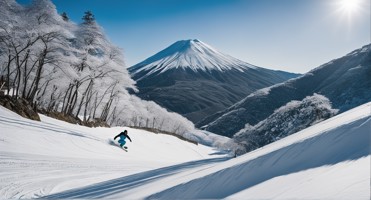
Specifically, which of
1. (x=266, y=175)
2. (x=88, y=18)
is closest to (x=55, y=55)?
(x=88, y=18)

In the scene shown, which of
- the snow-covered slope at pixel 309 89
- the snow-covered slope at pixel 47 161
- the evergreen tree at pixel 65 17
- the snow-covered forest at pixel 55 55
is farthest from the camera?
the snow-covered slope at pixel 309 89

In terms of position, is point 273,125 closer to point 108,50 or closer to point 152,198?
point 108,50

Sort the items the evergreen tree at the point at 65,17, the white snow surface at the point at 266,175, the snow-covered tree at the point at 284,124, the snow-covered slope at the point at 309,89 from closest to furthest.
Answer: the white snow surface at the point at 266,175, the evergreen tree at the point at 65,17, the snow-covered tree at the point at 284,124, the snow-covered slope at the point at 309,89

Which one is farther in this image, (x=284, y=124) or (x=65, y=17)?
(x=284, y=124)

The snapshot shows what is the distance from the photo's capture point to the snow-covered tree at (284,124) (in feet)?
169

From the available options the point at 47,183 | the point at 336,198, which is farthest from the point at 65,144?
the point at 336,198

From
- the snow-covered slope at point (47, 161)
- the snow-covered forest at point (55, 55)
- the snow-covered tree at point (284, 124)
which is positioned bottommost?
the snow-covered slope at point (47, 161)

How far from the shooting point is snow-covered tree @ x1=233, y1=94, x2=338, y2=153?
51.5 metres

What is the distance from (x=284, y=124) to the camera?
187 ft

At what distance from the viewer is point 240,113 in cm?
14512

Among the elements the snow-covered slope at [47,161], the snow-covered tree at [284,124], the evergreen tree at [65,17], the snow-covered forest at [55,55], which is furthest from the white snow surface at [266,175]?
the snow-covered tree at [284,124]

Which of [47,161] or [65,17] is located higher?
[65,17]

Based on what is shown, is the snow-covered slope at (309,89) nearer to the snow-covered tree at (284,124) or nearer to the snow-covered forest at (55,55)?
the snow-covered tree at (284,124)

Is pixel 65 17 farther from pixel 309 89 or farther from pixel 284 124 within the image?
pixel 309 89
